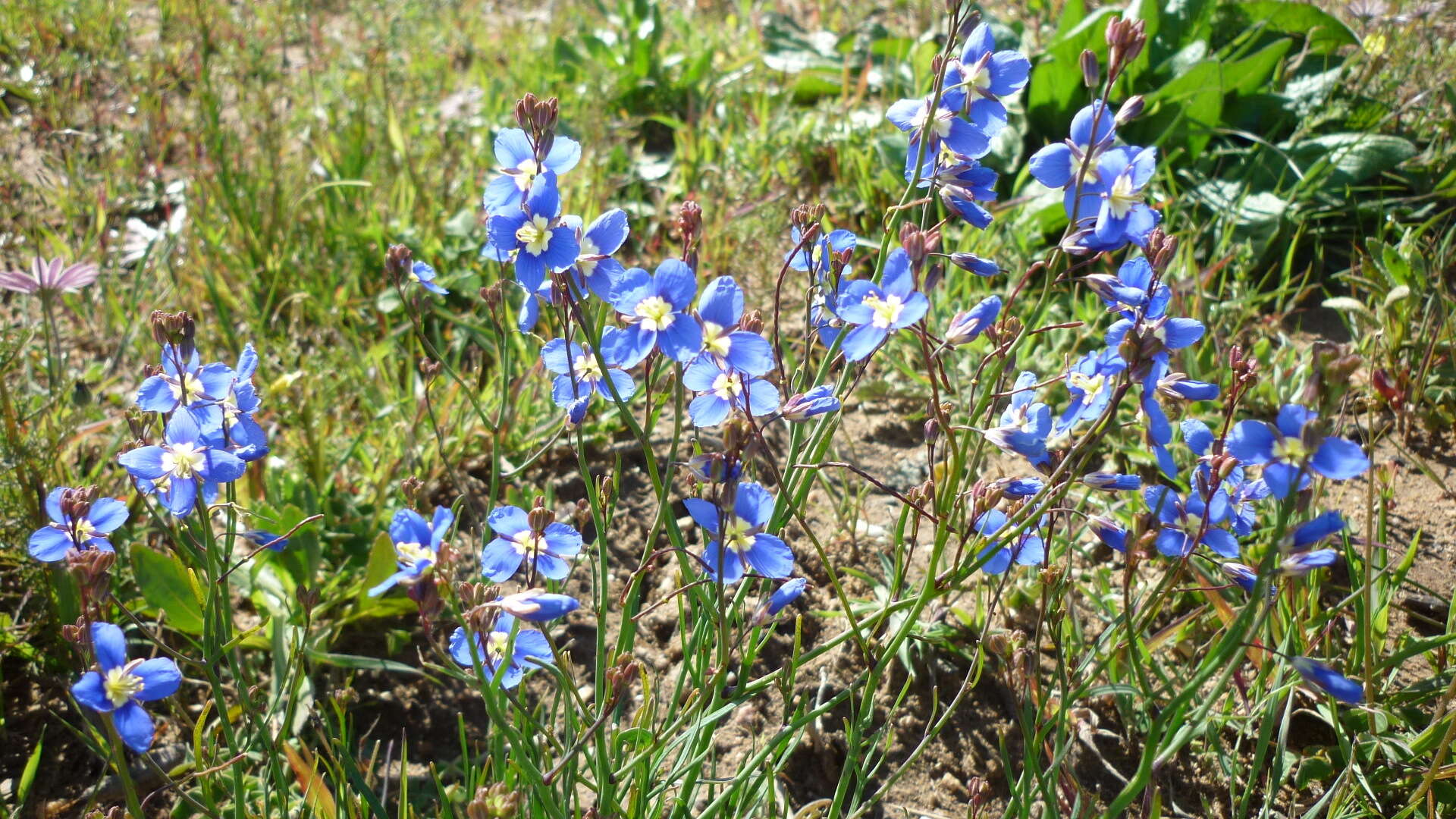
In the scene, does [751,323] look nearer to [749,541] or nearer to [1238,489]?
[749,541]

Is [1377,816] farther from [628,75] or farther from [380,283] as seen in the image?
[628,75]

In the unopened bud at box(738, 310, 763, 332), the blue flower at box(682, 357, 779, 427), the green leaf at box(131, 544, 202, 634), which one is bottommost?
the green leaf at box(131, 544, 202, 634)

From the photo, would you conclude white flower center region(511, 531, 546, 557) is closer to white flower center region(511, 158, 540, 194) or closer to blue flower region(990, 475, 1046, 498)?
white flower center region(511, 158, 540, 194)

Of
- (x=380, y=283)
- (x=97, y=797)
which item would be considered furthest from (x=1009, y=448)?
(x=380, y=283)

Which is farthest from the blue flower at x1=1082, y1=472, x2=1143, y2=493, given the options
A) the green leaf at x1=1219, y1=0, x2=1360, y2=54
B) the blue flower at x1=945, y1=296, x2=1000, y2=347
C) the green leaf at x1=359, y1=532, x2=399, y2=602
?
the green leaf at x1=1219, y1=0, x2=1360, y2=54

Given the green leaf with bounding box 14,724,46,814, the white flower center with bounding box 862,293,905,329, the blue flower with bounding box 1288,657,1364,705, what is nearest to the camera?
the blue flower with bounding box 1288,657,1364,705

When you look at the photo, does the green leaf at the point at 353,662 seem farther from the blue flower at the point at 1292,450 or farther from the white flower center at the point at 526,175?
the blue flower at the point at 1292,450

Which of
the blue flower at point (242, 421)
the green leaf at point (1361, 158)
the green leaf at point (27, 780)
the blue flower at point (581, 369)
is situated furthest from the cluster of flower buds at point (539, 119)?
the green leaf at point (1361, 158)

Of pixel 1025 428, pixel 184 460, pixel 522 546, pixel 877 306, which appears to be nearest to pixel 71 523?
pixel 184 460
